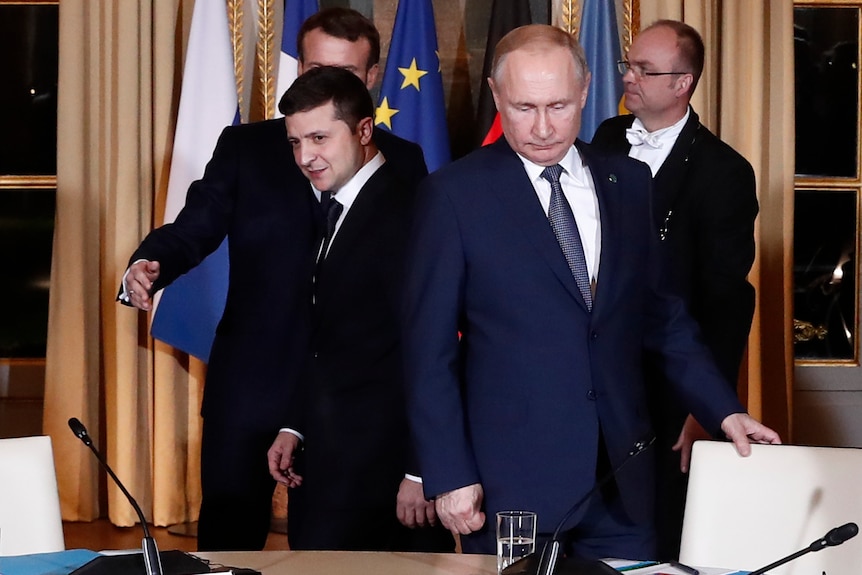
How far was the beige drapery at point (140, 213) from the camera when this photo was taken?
17.1 feet

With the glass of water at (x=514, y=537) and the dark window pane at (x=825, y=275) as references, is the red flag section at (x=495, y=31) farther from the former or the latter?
the glass of water at (x=514, y=537)

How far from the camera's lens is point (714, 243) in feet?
11.8

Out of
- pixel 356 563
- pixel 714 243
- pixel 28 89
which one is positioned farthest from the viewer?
pixel 28 89

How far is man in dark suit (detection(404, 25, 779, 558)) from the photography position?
2438 millimetres

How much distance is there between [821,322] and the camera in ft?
18.5

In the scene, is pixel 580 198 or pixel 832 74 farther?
pixel 832 74

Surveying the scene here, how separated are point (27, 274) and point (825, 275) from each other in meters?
3.66

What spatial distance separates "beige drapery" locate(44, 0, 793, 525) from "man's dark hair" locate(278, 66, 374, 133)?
234cm

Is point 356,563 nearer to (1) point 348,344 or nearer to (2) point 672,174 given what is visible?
(1) point 348,344

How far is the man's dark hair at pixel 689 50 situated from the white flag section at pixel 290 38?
1.74 meters

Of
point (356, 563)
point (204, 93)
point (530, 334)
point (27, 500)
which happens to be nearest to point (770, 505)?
point (530, 334)

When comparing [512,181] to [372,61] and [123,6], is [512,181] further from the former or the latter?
[123,6]

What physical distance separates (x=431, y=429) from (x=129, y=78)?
11.0 ft

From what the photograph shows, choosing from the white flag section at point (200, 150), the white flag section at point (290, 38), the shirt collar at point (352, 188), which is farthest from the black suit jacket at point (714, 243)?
the white flag section at point (200, 150)
